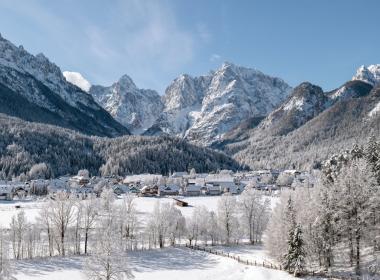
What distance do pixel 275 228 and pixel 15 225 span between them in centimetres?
5215

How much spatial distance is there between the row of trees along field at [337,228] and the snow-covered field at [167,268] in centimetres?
602

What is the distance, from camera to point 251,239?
107 meters

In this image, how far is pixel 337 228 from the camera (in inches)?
2721

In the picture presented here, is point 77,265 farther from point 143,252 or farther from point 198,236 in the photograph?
point 198,236

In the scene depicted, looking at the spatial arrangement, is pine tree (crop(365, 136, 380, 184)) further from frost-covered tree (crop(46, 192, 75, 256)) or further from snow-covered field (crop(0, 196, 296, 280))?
frost-covered tree (crop(46, 192, 75, 256))

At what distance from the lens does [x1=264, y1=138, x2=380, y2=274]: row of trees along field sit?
65.9 metres

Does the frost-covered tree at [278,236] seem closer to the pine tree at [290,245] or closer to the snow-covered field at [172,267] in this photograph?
the pine tree at [290,245]

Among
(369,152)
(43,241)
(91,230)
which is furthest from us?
(91,230)

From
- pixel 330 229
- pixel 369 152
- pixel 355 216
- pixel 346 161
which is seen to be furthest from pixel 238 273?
pixel 346 161

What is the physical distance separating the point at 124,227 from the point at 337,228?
169ft

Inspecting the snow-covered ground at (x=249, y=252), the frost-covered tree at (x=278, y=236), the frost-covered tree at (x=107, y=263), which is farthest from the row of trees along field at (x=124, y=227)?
the frost-covered tree at (x=278, y=236)

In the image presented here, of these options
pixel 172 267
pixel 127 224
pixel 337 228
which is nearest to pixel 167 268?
pixel 172 267

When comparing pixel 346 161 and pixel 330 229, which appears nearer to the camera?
pixel 330 229

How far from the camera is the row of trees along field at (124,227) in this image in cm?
8938
